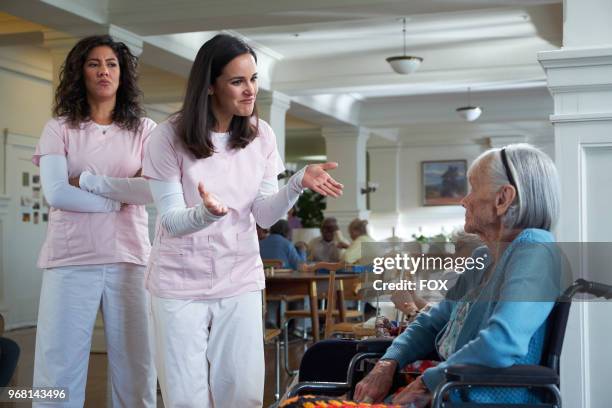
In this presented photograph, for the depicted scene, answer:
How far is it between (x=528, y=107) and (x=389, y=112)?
2.27m

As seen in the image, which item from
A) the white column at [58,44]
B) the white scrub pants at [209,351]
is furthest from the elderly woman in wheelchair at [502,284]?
the white column at [58,44]

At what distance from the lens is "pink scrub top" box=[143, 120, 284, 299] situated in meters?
2.07

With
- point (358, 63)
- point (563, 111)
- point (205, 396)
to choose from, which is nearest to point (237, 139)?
point (205, 396)

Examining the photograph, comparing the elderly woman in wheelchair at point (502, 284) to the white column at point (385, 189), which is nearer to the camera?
the elderly woman in wheelchair at point (502, 284)

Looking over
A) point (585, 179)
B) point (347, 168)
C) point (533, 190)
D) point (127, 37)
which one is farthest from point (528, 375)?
point (347, 168)

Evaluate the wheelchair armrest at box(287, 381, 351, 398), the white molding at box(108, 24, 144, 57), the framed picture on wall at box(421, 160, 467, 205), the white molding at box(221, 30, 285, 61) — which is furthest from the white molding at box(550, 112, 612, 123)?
the framed picture on wall at box(421, 160, 467, 205)

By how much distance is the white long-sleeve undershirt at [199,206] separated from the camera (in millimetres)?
1956

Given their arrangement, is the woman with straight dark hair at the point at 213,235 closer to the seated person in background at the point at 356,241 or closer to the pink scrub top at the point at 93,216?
the pink scrub top at the point at 93,216

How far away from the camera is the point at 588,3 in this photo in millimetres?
2824

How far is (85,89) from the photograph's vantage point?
2607mm

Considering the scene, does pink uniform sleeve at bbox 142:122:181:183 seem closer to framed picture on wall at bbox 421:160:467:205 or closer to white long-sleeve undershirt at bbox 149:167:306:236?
white long-sleeve undershirt at bbox 149:167:306:236

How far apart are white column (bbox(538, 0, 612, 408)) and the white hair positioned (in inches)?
34.0

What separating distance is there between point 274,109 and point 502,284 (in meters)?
8.76

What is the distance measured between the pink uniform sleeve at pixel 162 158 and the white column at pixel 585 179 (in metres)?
1.32
